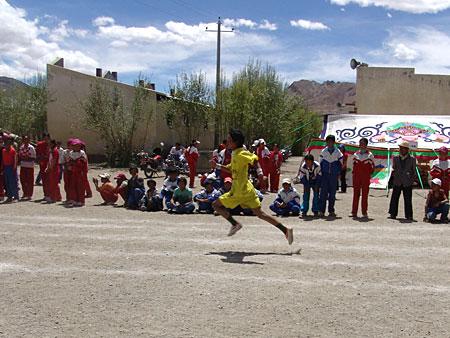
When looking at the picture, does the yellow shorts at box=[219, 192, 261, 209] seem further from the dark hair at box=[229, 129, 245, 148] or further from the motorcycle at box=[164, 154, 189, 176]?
the motorcycle at box=[164, 154, 189, 176]

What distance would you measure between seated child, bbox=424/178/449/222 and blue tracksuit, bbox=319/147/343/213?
1.85 metres

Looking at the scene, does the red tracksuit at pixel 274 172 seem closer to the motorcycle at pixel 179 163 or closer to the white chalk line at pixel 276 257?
the motorcycle at pixel 179 163

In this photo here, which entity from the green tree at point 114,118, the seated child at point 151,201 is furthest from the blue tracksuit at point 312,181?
the green tree at point 114,118

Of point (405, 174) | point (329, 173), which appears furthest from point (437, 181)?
point (329, 173)

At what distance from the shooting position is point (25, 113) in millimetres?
35656

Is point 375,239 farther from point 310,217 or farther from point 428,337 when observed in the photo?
point 428,337

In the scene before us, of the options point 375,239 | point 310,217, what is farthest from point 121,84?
point 375,239

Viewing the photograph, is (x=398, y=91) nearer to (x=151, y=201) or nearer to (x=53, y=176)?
(x=151, y=201)

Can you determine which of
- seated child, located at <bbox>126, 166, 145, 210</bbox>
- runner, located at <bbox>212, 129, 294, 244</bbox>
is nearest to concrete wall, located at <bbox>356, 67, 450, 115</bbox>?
seated child, located at <bbox>126, 166, 145, 210</bbox>

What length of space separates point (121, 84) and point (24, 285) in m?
26.3

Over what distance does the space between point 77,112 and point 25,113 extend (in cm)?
563

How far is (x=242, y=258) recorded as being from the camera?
7.42 m

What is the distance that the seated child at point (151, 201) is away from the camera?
481 inches

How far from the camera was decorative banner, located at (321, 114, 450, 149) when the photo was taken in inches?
771
